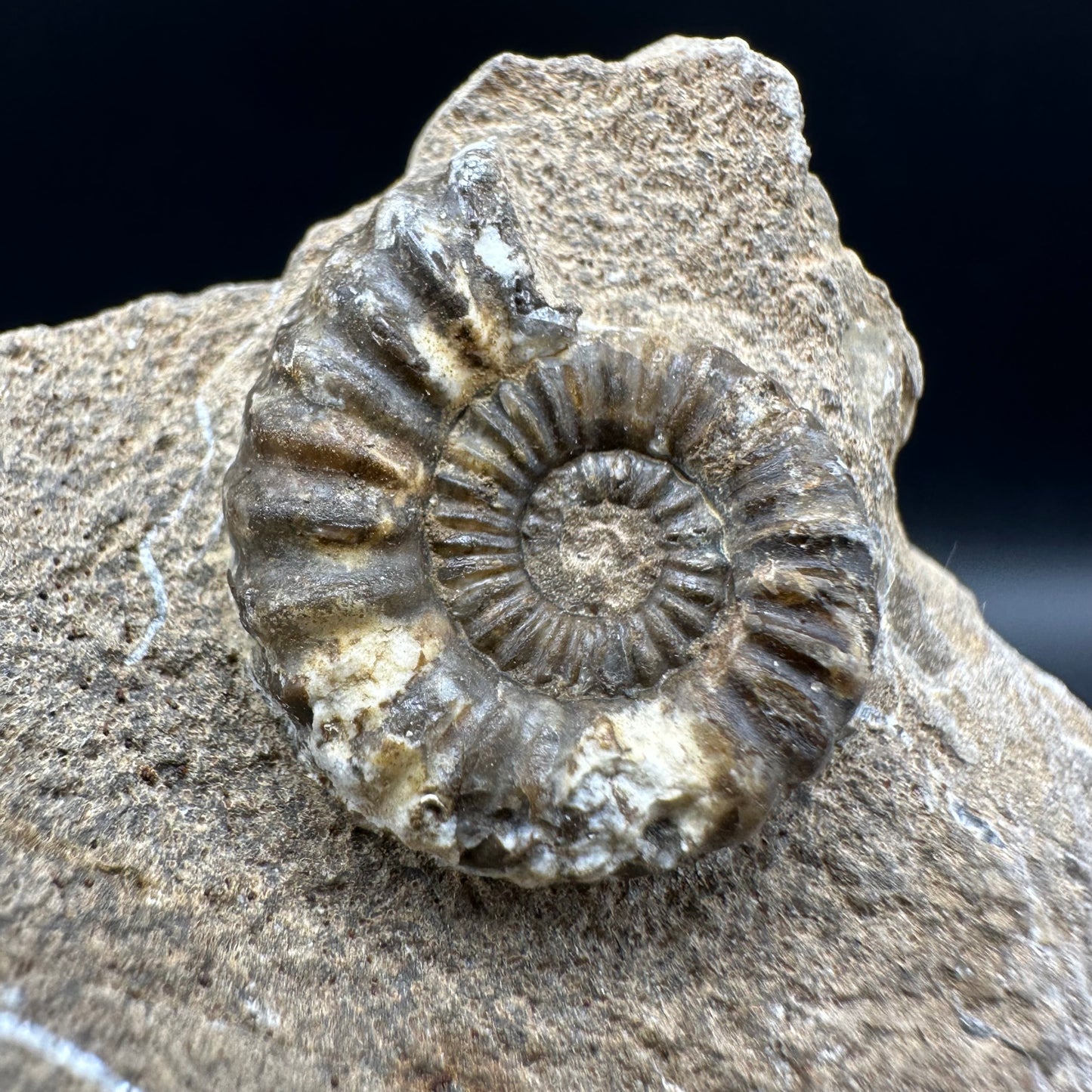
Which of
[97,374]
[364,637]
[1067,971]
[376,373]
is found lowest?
[1067,971]

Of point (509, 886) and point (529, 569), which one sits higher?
point (529, 569)

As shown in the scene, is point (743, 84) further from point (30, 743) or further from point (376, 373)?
point (30, 743)

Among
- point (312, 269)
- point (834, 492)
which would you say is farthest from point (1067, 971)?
point (312, 269)

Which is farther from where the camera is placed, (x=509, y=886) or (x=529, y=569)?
(x=509, y=886)
